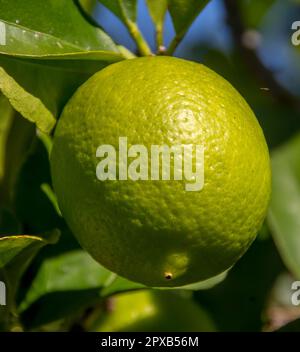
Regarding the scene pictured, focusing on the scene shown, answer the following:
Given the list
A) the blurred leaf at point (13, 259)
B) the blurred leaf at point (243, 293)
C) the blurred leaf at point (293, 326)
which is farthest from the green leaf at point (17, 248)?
the blurred leaf at point (243, 293)

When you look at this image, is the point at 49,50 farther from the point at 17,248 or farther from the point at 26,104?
the point at 17,248

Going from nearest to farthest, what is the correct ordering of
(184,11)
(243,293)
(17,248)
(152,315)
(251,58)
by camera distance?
(17,248), (184,11), (152,315), (243,293), (251,58)

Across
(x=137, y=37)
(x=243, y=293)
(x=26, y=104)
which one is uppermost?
(x=137, y=37)

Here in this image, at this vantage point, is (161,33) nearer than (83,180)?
No

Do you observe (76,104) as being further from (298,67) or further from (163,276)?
(298,67)

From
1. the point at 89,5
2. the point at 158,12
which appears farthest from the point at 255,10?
the point at 158,12
